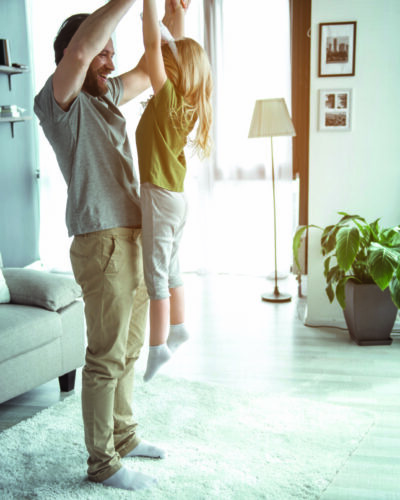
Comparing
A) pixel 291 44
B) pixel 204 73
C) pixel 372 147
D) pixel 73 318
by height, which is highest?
pixel 291 44

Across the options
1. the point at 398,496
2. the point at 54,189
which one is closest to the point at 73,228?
the point at 398,496

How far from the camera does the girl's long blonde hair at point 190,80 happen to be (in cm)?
161

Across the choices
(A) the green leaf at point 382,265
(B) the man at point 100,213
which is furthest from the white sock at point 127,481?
(A) the green leaf at point 382,265

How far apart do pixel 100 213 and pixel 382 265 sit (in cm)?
183

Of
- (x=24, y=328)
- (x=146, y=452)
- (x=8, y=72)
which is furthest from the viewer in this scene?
(x=8, y=72)

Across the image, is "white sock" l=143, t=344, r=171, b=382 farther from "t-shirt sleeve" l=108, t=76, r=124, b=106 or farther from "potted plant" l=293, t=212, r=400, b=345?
"potted plant" l=293, t=212, r=400, b=345

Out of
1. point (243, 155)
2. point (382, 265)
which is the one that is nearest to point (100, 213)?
point (382, 265)

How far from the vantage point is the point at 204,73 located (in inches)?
64.2

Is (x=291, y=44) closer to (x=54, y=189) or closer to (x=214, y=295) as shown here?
(x=214, y=295)

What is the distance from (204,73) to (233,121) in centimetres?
361

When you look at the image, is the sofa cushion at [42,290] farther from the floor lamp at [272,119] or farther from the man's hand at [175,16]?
the floor lamp at [272,119]

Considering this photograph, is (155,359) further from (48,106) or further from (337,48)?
(337,48)

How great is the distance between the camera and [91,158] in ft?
5.23

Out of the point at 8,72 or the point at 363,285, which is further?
the point at 8,72
